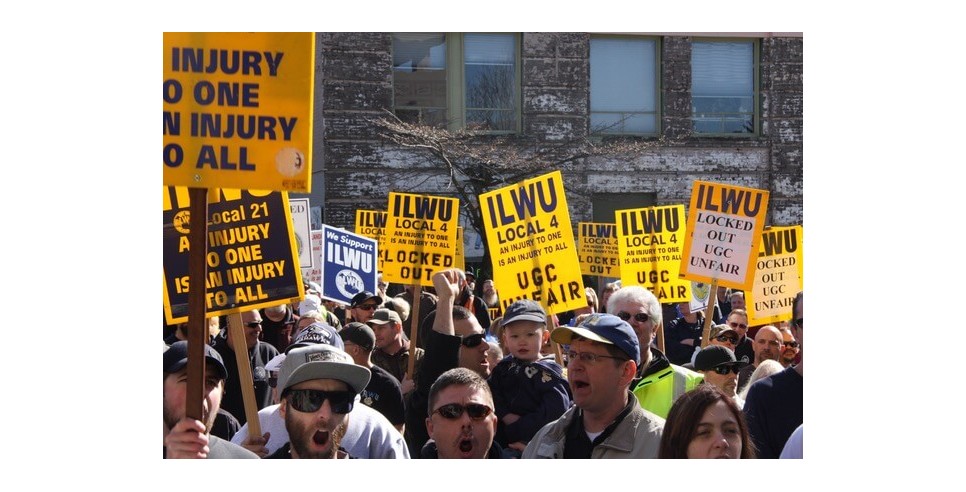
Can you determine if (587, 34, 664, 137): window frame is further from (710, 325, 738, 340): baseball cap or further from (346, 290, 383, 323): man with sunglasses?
(346, 290, 383, 323): man with sunglasses

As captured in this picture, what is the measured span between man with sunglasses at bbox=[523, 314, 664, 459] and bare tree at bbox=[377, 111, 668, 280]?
15995 mm

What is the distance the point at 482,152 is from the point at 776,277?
38.1ft

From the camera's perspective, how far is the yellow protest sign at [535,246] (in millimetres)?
9164

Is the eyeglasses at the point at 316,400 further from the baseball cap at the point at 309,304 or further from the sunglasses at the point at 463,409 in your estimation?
the baseball cap at the point at 309,304

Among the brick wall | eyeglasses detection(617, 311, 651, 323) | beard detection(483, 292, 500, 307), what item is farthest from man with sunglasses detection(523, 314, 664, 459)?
the brick wall

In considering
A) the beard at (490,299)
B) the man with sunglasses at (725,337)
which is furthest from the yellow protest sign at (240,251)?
the beard at (490,299)

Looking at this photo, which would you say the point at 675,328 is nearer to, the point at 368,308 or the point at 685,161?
the point at 368,308

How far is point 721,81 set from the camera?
23203 millimetres

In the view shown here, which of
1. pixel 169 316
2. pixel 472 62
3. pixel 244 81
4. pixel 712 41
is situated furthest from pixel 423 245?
pixel 712 41

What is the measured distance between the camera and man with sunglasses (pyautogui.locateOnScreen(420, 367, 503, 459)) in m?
5.09

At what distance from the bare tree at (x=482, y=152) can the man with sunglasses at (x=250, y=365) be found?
43.9ft

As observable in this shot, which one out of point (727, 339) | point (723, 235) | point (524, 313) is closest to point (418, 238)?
point (723, 235)

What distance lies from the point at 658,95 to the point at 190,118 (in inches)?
737

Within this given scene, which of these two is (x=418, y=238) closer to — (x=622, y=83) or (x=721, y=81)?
(x=622, y=83)
